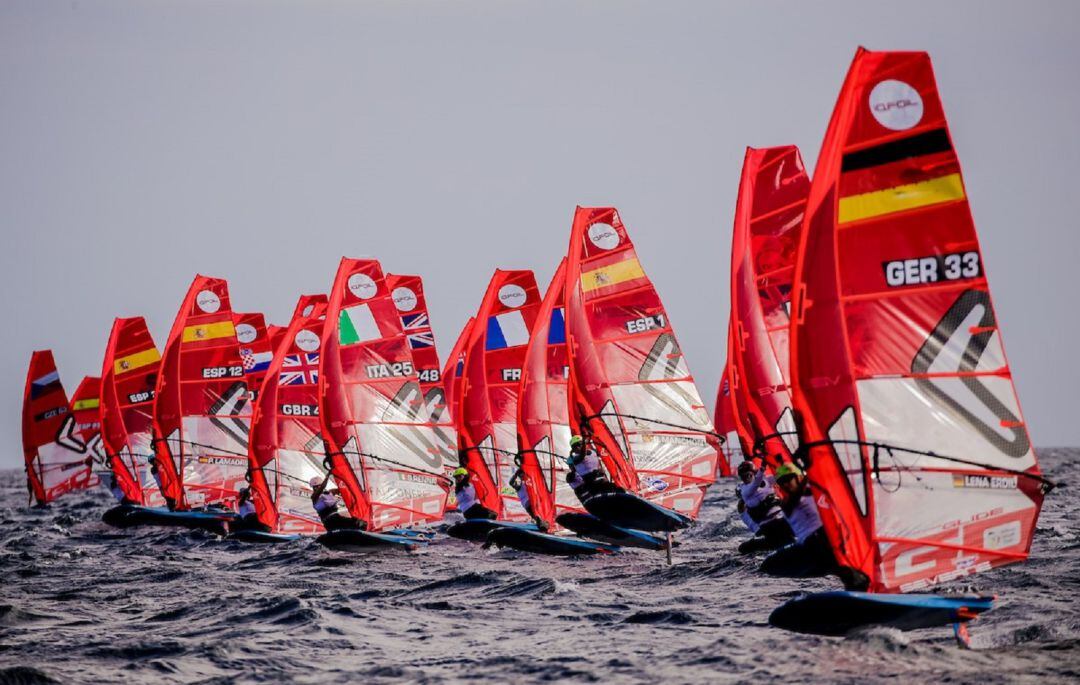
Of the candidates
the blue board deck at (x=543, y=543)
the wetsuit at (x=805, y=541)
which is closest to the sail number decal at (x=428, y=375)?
the blue board deck at (x=543, y=543)

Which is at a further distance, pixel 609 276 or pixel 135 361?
pixel 135 361

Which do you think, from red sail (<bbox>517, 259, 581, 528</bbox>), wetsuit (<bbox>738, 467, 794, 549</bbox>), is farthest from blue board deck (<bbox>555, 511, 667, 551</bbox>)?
wetsuit (<bbox>738, 467, 794, 549</bbox>)

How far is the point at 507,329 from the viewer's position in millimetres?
30188

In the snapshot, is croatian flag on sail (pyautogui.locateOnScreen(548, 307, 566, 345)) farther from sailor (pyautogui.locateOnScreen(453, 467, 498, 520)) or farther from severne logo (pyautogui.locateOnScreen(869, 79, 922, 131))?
severne logo (pyautogui.locateOnScreen(869, 79, 922, 131))

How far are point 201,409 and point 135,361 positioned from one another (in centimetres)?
446

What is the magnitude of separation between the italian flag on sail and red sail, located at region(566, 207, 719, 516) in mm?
4783

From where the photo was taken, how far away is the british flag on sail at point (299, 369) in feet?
100

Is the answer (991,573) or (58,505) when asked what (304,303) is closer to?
(991,573)

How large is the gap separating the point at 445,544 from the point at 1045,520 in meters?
13.1

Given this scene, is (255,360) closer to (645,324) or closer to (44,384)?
(44,384)

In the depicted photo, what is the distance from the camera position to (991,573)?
17516 mm

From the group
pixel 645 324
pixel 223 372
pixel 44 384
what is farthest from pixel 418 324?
pixel 44 384

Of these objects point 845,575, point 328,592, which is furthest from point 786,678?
point 328,592

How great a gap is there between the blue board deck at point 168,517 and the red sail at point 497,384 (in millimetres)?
6374
